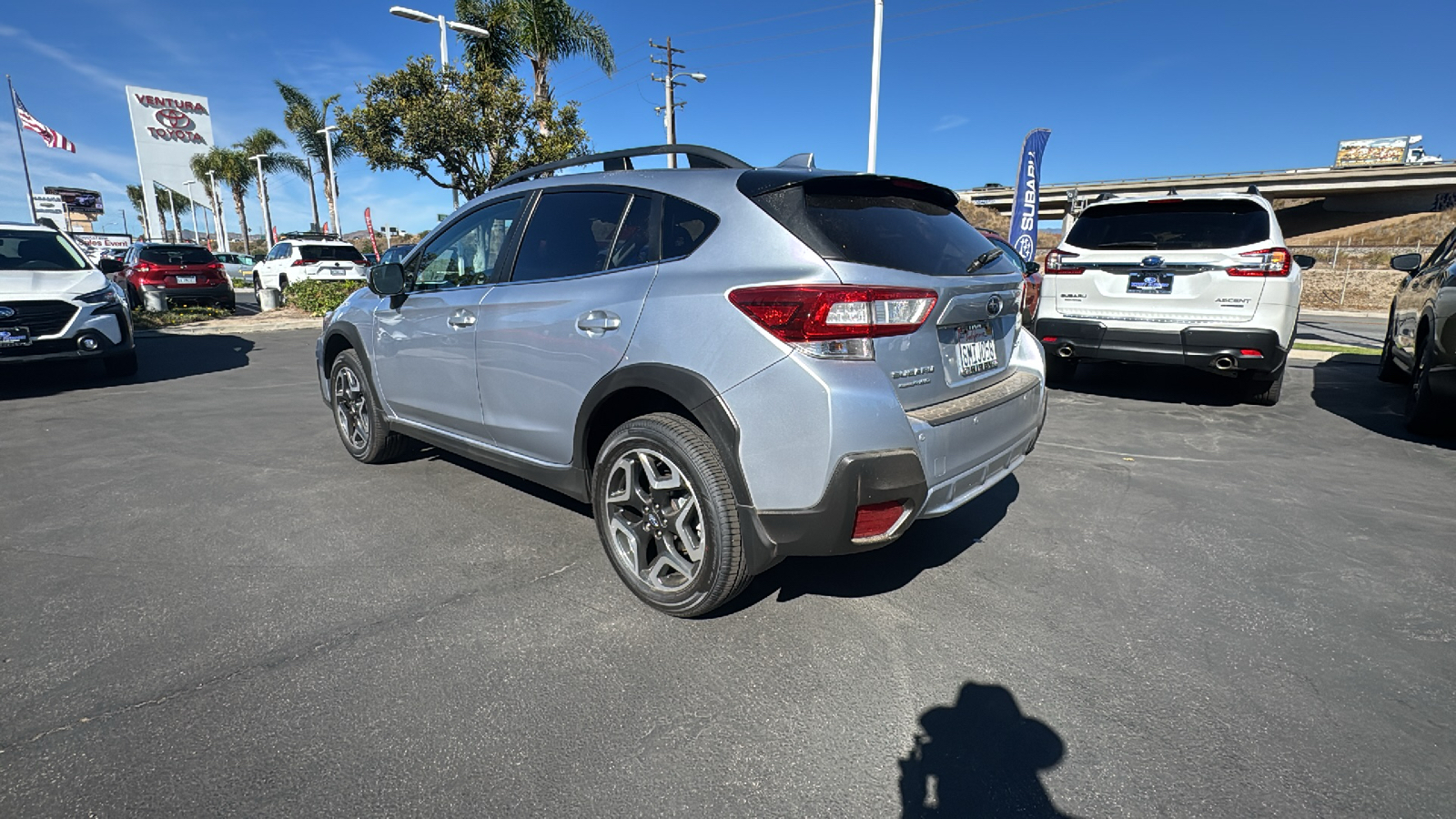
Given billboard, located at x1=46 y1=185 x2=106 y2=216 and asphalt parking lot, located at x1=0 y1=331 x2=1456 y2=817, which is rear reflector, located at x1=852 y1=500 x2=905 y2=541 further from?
billboard, located at x1=46 y1=185 x2=106 y2=216

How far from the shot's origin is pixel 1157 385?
300 inches

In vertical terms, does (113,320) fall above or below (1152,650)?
above

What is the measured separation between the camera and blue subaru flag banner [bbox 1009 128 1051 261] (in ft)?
47.7

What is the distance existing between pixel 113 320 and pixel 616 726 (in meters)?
8.45

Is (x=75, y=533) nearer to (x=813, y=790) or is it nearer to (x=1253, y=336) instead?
(x=813, y=790)

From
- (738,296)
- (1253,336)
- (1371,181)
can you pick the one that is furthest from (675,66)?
(1371,181)

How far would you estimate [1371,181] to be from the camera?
53.0 meters

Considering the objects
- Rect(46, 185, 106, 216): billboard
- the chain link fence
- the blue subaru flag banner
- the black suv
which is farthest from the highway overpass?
Rect(46, 185, 106, 216): billboard

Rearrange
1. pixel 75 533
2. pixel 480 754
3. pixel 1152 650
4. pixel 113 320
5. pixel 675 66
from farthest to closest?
pixel 675 66, pixel 113 320, pixel 75 533, pixel 1152 650, pixel 480 754

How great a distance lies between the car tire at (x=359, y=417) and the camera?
455 centimetres

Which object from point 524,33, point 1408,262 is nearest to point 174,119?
point 524,33

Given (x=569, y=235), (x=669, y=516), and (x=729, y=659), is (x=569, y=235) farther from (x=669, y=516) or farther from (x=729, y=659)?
(x=729, y=659)

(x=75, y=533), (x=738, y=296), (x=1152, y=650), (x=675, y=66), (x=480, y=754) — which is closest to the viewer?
(x=480, y=754)

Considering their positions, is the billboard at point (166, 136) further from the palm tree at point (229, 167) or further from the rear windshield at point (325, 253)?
the rear windshield at point (325, 253)
